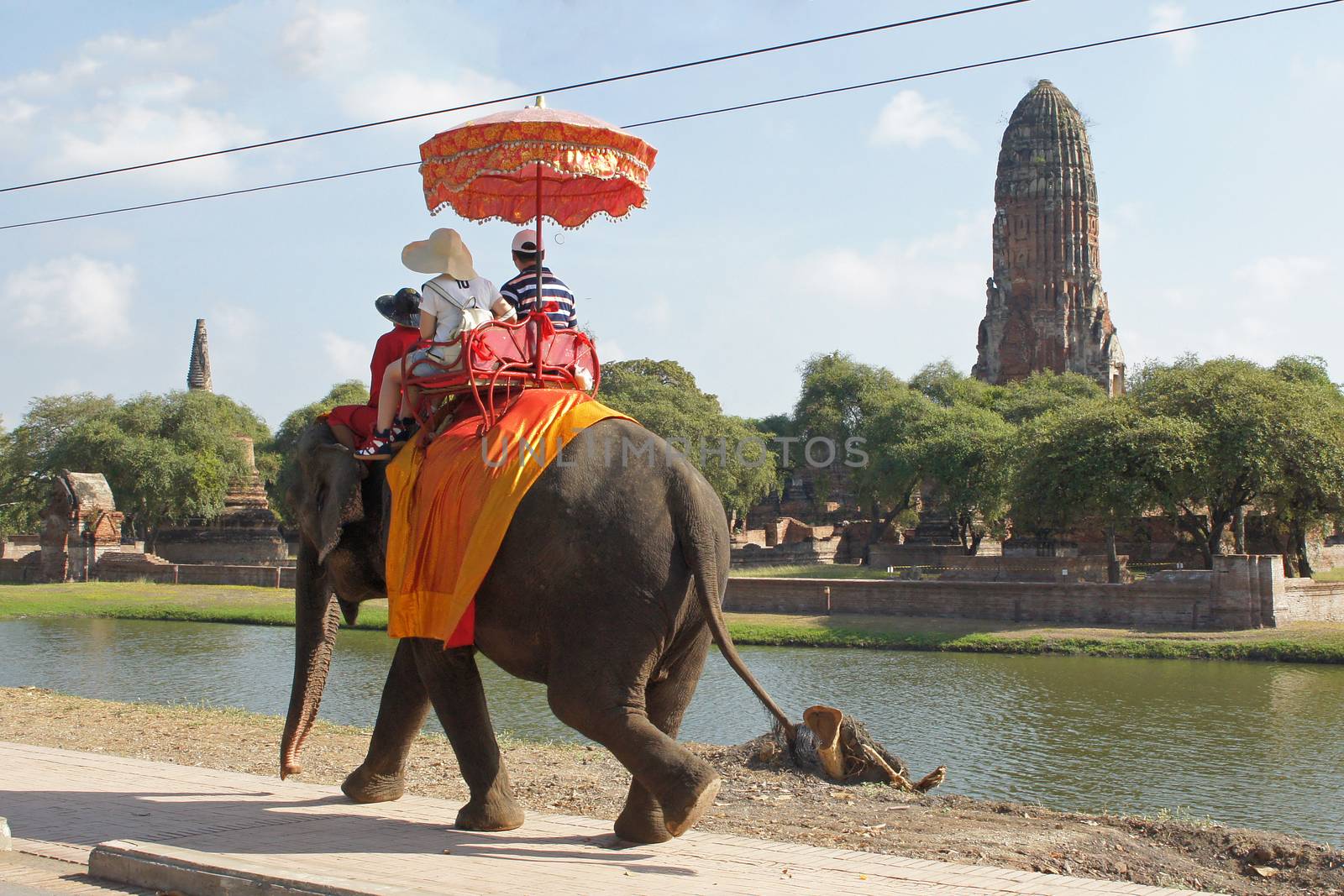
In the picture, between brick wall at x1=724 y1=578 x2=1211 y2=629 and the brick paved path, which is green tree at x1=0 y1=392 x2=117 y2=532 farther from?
the brick paved path

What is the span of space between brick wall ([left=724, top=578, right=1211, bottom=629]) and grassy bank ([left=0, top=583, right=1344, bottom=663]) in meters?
0.55

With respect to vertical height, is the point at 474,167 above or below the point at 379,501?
above

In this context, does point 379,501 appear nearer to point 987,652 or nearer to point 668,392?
point 987,652

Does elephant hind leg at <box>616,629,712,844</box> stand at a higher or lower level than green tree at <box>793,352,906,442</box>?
lower

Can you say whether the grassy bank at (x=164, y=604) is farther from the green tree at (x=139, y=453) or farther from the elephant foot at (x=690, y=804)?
the elephant foot at (x=690, y=804)

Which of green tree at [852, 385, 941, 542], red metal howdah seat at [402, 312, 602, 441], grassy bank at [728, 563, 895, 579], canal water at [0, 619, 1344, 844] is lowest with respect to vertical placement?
canal water at [0, 619, 1344, 844]

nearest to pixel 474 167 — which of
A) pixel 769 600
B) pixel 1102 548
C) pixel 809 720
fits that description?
pixel 809 720

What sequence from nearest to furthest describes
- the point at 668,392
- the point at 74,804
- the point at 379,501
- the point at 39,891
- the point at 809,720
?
1. the point at 39,891
2. the point at 809,720
3. the point at 379,501
4. the point at 74,804
5. the point at 668,392

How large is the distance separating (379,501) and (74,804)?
253cm

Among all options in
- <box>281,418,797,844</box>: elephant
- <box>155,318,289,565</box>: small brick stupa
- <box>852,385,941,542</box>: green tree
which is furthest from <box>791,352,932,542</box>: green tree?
<box>281,418,797,844</box>: elephant

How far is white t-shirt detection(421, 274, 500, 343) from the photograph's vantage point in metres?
6.27

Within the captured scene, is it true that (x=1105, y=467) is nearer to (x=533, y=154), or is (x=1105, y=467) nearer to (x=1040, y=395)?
(x=533, y=154)

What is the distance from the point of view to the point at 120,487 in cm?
4947

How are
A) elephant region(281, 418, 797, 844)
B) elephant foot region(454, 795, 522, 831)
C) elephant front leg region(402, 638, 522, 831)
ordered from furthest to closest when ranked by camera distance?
elephant foot region(454, 795, 522, 831) < elephant front leg region(402, 638, 522, 831) < elephant region(281, 418, 797, 844)
